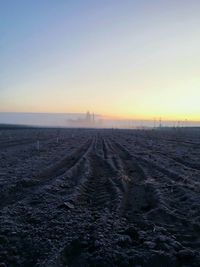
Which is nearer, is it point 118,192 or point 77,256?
point 77,256

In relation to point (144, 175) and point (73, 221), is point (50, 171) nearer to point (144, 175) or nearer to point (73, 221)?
point (144, 175)

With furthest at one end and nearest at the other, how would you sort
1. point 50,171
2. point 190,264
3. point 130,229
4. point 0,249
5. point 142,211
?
point 50,171
point 142,211
point 130,229
point 0,249
point 190,264

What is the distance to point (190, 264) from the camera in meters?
7.71

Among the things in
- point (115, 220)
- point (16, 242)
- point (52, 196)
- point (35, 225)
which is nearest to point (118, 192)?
point (52, 196)

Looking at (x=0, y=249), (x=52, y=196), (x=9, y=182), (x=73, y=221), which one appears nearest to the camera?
(x=0, y=249)

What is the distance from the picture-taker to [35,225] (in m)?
10.3

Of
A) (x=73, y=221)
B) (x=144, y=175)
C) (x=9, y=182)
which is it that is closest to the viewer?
(x=73, y=221)

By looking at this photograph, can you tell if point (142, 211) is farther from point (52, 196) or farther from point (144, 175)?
point (144, 175)

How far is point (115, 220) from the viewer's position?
10750 mm

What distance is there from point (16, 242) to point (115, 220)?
2.91 metres

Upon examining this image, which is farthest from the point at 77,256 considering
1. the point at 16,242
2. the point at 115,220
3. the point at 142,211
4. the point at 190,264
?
the point at 142,211

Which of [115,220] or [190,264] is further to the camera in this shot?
[115,220]

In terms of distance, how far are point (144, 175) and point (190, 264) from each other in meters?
12.6

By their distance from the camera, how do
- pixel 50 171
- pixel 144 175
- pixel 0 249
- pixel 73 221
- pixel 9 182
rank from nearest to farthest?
1. pixel 0 249
2. pixel 73 221
3. pixel 9 182
4. pixel 144 175
5. pixel 50 171
